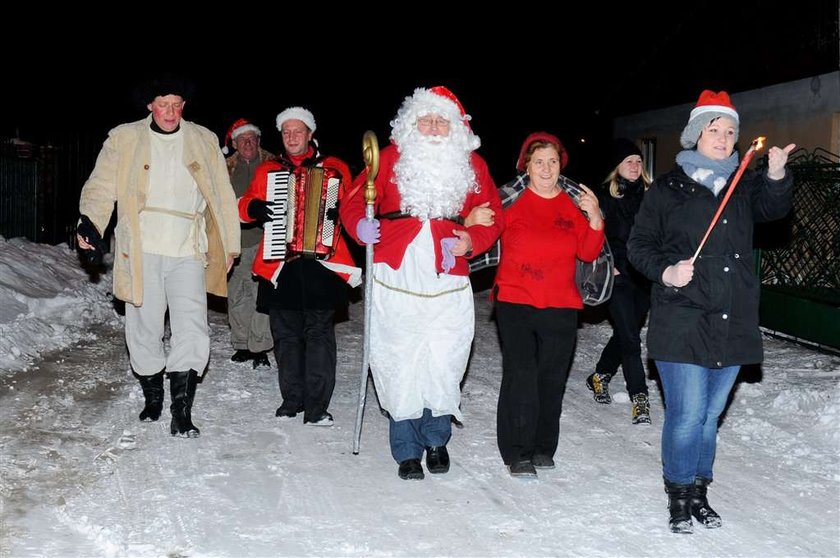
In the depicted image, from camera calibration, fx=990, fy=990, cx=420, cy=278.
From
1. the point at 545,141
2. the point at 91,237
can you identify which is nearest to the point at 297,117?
the point at 91,237

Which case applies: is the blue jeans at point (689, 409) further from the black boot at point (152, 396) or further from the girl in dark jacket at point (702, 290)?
the black boot at point (152, 396)

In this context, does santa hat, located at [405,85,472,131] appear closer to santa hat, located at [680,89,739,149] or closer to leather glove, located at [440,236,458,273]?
leather glove, located at [440,236,458,273]

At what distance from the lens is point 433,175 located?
226 inches

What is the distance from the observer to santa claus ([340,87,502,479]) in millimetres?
5801

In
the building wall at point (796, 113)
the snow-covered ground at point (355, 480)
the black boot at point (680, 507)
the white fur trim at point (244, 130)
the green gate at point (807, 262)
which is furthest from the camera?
the building wall at point (796, 113)

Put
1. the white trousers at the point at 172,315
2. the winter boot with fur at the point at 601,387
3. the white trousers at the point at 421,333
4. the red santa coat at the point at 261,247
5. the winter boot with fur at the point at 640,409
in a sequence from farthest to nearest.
A: the winter boot with fur at the point at 601,387 → the winter boot with fur at the point at 640,409 → the red santa coat at the point at 261,247 → the white trousers at the point at 172,315 → the white trousers at the point at 421,333

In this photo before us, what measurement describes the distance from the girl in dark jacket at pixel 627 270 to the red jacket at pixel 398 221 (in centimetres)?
154

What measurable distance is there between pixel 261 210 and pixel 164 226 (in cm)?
69

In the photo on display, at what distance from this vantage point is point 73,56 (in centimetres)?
2655

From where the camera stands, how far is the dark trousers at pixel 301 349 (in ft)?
22.9

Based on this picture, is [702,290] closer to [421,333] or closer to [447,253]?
[447,253]

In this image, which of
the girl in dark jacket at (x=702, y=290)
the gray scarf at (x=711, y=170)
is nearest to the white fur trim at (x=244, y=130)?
the girl in dark jacket at (x=702, y=290)

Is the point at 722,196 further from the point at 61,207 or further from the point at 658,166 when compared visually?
the point at 658,166

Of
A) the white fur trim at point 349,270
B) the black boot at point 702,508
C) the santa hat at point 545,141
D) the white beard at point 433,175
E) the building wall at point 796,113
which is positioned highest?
the building wall at point 796,113
